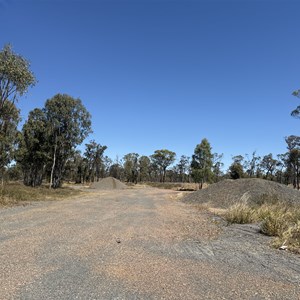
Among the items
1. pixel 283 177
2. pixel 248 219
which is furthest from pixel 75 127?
pixel 283 177

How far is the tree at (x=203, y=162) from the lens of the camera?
2378 inches

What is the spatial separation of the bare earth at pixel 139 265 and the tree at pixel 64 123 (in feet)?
123

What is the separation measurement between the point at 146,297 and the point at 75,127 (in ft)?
145

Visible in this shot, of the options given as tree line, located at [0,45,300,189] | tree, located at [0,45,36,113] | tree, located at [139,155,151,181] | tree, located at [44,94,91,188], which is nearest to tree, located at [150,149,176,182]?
tree, located at [139,155,151,181]

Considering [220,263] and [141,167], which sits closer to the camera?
[220,263]

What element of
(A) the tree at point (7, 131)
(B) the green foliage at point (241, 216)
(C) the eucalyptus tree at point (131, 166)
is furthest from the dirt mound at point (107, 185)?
(B) the green foliage at point (241, 216)

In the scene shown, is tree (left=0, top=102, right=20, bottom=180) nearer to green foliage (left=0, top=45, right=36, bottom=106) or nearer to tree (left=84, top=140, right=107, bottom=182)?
green foliage (left=0, top=45, right=36, bottom=106)

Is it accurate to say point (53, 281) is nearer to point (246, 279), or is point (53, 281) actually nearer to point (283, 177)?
point (246, 279)

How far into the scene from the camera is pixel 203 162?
60.9 meters

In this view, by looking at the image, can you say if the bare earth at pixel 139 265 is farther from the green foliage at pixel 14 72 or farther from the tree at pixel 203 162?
the tree at pixel 203 162

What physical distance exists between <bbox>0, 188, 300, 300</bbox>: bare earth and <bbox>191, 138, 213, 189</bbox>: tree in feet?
166

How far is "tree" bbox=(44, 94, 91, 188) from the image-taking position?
45.9m

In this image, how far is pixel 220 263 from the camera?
6.68 meters

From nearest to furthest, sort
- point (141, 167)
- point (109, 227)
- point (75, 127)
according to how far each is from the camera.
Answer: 1. point (109, 227)
2. point (75, 127)
3. point (141, 167)
